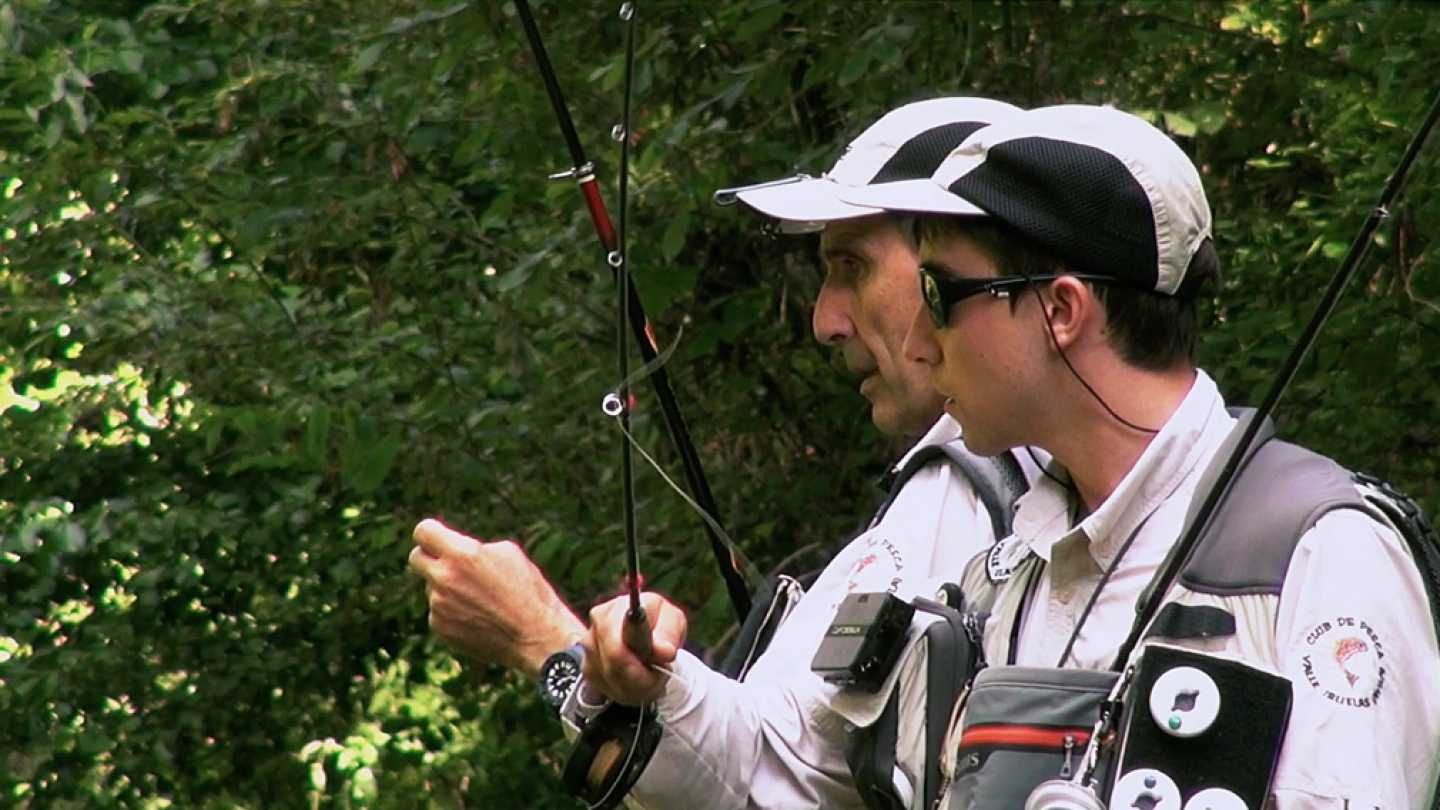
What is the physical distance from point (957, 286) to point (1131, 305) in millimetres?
192

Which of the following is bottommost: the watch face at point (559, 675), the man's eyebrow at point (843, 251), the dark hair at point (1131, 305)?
the watch face at point (559, 675)

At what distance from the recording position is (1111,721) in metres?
2.32

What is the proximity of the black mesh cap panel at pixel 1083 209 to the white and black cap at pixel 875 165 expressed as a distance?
401 millimetres

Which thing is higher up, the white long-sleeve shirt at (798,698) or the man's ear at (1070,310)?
the man's ear at (1070,310)

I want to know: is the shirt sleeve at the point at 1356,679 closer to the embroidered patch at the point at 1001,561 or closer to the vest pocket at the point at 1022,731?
the vest pocket at the point at 1022,731

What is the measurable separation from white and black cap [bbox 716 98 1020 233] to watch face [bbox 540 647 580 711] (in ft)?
2.04

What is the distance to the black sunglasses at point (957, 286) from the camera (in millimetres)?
2605

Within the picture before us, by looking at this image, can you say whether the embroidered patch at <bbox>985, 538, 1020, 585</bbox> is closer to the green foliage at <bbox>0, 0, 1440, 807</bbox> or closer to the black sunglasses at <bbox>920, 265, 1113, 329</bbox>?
the black sunglasses at <bbox>920, 265, 1113, 329</bbox>

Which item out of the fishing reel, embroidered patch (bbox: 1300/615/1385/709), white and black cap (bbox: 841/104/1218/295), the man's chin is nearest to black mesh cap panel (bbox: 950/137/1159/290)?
white and black cap (bbox: 841/104/1218/295)

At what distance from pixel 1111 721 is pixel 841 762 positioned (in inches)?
27.5

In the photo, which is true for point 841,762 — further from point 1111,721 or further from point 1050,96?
point 1050,96

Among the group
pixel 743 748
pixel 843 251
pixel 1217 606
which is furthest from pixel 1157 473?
pixel 843 251

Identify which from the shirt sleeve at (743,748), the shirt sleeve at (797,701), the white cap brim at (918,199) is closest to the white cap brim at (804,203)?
the white cap brim at (918,199)

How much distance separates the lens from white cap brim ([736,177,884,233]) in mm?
3055
